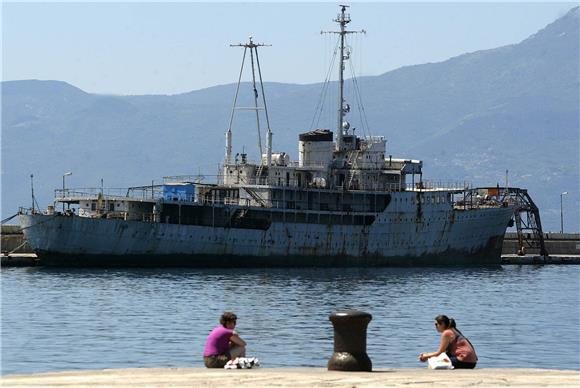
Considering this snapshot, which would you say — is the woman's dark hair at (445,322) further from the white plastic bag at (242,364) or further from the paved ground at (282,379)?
the white plastic bag at (242,364)

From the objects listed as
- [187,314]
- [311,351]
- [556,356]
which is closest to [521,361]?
[556,356]

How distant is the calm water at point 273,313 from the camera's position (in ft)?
132

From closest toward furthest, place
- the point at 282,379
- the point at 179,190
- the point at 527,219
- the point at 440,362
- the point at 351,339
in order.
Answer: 1. the point at 282,379
2. the point at 351,339
3. the point at 440,362
4. the point at 179,190
5. the point at 527,219

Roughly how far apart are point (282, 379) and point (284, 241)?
6767 cm

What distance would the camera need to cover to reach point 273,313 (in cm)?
5516

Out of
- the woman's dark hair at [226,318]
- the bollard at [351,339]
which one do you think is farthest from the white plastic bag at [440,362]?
the woman's dark hair at [226,318]

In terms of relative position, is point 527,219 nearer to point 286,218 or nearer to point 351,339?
point 286,218

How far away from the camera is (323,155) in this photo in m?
96.1

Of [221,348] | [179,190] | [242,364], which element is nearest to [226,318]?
[221,348]

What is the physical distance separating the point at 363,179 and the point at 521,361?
186 ft

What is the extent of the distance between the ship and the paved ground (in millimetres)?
58252

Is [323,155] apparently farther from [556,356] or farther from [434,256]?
[556,356]

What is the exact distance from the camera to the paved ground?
22984 millimetres

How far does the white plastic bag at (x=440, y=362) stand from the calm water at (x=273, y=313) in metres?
9.06
